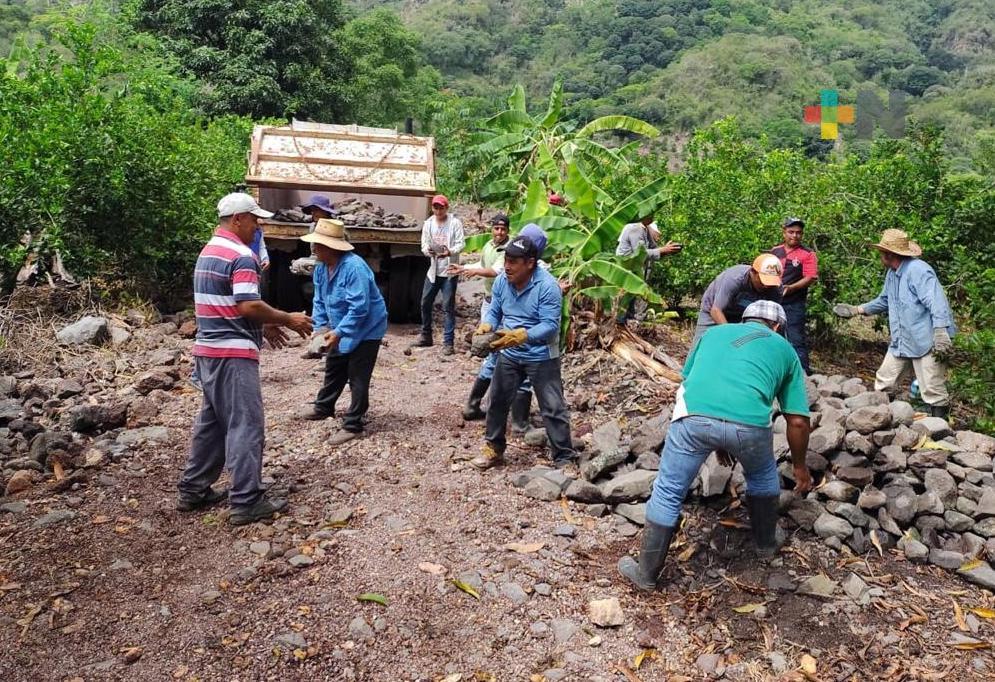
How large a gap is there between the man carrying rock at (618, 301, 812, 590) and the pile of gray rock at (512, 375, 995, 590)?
1.94ft

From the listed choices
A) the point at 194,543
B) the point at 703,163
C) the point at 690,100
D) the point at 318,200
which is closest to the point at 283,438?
the point at 194,543

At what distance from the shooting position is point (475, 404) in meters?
6.21

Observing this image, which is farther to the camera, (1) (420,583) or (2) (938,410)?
(2) (938,410)

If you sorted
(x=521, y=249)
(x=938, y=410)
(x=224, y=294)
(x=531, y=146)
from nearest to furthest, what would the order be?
(x=224, y=294), (x=521, y=249), (x=938, y=410), (x=531, y=146)

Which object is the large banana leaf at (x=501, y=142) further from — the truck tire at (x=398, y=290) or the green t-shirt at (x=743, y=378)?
the green t-shirt at (x=743, y=378)

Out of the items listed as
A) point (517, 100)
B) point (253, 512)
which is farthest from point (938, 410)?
point (517, 100)

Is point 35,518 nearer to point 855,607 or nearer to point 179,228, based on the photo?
point 855,607

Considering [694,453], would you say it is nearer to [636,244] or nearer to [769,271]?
[769,271]

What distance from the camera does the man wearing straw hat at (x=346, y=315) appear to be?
5.36m

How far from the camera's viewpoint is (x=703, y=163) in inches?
402

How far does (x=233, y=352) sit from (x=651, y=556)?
2.47 m

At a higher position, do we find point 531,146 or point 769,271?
point 531,146

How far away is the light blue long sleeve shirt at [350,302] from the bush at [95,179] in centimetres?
383

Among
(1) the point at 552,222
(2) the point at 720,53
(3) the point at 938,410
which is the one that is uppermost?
(2) the point at 720,53
